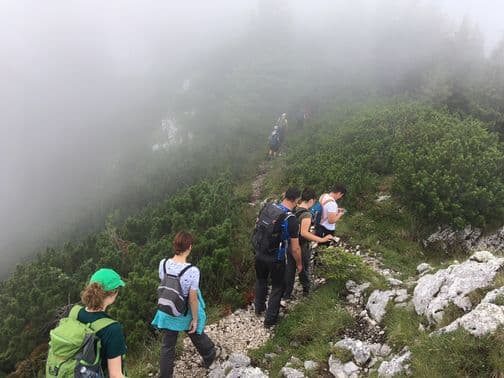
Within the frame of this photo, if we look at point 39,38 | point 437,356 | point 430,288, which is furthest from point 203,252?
point 39,38

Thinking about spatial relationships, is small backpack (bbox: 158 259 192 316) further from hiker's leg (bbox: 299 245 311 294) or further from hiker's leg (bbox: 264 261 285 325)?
hiker's leg (bbox: 299 245 311 294)

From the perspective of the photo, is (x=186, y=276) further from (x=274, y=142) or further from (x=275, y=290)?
(x=274, y=142)

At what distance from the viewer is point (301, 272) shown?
5.80 metres

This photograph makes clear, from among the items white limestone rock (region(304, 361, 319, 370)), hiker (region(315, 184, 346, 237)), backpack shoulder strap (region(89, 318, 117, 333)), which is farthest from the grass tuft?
backpack shoulder strap (region(89, 318, 117, 333))

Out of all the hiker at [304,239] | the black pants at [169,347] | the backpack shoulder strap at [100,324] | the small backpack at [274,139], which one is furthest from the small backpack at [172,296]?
the small backpack at [274,139]

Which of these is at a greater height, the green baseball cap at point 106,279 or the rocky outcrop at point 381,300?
the green baseball cap at point 106,279

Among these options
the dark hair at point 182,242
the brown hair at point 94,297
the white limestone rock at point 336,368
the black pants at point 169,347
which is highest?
the brown hair at point 94,297

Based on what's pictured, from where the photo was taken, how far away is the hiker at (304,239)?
16.6 ft

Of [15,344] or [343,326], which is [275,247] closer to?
[343,326]

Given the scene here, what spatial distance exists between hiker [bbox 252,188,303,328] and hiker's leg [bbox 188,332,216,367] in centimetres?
108

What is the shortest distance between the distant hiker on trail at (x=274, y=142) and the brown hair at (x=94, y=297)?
1384 centimetres

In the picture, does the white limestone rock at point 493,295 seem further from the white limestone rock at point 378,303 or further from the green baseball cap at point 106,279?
the green baseball cap at point 106,279

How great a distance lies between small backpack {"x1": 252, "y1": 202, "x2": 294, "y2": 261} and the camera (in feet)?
15.5

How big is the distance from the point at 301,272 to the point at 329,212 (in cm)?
100
